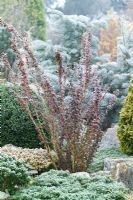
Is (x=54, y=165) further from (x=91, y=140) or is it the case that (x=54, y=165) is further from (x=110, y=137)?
(x=110, y=137)

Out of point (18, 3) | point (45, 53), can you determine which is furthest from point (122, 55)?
point (18, 3)

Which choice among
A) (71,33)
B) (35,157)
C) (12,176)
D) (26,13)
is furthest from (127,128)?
(26,13)

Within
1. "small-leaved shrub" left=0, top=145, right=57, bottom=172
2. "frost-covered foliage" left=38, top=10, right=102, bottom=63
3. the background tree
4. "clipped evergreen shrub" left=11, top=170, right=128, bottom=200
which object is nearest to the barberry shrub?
"small-leaved shrub" left=0, top=145, right=57, bottom=172

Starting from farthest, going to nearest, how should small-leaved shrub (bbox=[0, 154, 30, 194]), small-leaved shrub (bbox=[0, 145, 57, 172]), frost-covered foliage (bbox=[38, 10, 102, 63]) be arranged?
frost-covered foliage (bbox=[38, 10, 102, 63]) < small-leaved shrub (bbox=[0, 145, 57, 172]) < small-leaved shrub (bbox=[0, 154, 30, 194])

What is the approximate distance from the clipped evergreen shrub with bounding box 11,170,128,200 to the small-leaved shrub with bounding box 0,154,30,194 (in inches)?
4.6

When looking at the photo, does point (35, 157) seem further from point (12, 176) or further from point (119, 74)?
point (119, 74)

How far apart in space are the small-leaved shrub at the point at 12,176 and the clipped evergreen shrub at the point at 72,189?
4.6 inches

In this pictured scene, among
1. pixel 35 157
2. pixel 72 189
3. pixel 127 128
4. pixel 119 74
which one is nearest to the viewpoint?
pixel 72 189

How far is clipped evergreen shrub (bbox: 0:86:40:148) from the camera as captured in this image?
7.65m

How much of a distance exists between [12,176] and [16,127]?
308cm

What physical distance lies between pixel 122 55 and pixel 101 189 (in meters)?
6.70

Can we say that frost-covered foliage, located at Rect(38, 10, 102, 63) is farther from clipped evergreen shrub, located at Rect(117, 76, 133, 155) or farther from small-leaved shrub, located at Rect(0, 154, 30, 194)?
small-leaved shrub, located at Rect(0, 154, 30, 194)

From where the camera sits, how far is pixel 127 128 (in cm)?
684

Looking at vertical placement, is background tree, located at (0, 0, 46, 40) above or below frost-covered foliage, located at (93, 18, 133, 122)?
above
